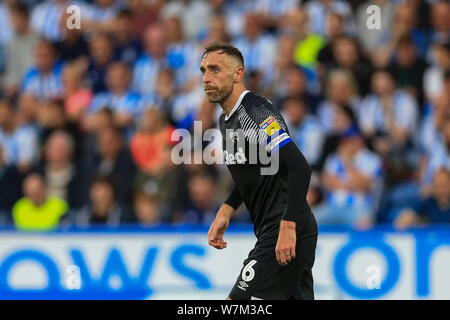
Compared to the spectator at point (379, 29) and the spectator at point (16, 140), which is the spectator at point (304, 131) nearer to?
the spectator at point (379, 29)

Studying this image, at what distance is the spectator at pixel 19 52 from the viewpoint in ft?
44.8

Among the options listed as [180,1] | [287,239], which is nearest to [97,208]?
[180,1]

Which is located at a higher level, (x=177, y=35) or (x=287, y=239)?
(x=177, y=35)

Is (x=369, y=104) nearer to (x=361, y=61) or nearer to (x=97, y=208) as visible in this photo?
(x=361, y=61)

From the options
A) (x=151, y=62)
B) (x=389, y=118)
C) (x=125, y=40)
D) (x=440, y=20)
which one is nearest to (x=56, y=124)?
(x=151, y=62)

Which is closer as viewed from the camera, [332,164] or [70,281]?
[70,281]

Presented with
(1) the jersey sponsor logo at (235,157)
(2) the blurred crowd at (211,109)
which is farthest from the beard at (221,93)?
(2) the blurred crowd at (211,109)

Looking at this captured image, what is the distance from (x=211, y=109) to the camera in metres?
10.7

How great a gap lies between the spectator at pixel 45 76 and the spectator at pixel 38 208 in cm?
238

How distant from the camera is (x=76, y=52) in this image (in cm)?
1316

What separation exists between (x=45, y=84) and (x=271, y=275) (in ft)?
27.6

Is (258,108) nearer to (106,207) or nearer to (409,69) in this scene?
(106,207)

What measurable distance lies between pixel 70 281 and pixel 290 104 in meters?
3.54

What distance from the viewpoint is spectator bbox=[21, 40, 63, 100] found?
12.9 m
